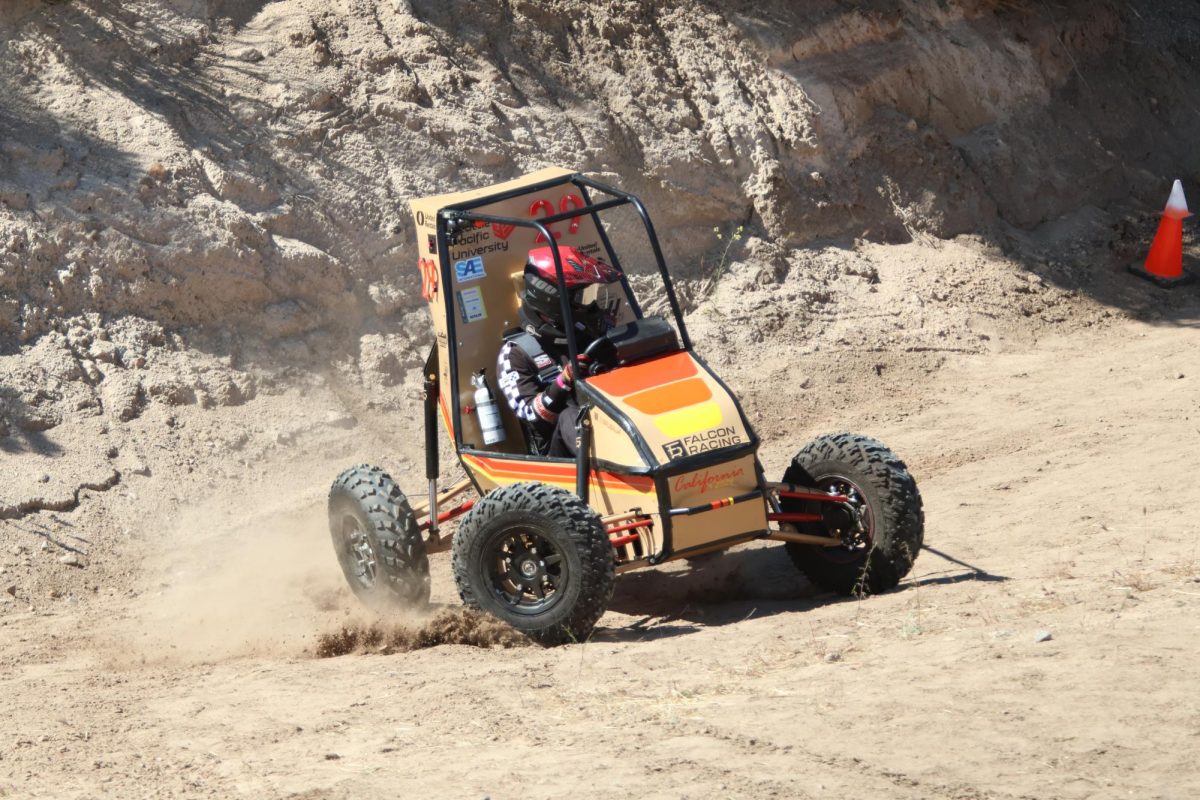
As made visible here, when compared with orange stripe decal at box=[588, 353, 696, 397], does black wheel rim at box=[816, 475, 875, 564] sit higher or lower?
lower

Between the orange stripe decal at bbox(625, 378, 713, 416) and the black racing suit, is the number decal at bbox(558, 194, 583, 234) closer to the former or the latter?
the black racing suit

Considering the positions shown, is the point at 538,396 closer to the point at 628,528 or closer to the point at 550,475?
the point at 550,475

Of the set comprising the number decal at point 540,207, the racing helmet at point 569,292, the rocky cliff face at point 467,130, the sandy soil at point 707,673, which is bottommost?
the sandy soil at point 707,673

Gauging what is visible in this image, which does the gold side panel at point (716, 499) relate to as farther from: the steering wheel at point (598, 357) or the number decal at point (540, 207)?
the number decal at point (540, 207)

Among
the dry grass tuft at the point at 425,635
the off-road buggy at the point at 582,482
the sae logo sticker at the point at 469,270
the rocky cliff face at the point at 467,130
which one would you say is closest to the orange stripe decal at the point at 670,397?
the off-road buggy at the point at 582,482

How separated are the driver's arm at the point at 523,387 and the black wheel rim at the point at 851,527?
152 centimetres

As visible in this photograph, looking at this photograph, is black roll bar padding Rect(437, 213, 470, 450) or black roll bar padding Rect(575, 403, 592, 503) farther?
black roll bar padding Rect(437, 213, 470, 450)

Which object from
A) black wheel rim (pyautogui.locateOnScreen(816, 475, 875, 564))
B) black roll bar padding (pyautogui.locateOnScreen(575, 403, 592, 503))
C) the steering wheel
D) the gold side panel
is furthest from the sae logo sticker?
black wheel rim (pyautogui.locateOnScreen(816, 475, 875, 564))

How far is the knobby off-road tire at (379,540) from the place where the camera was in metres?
7.88

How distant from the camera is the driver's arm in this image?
793 centimetres

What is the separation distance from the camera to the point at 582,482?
7488 millimetres

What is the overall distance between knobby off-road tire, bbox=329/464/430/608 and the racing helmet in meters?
1.24

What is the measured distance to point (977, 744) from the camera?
5.02 metres

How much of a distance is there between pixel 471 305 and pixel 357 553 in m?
1.59
